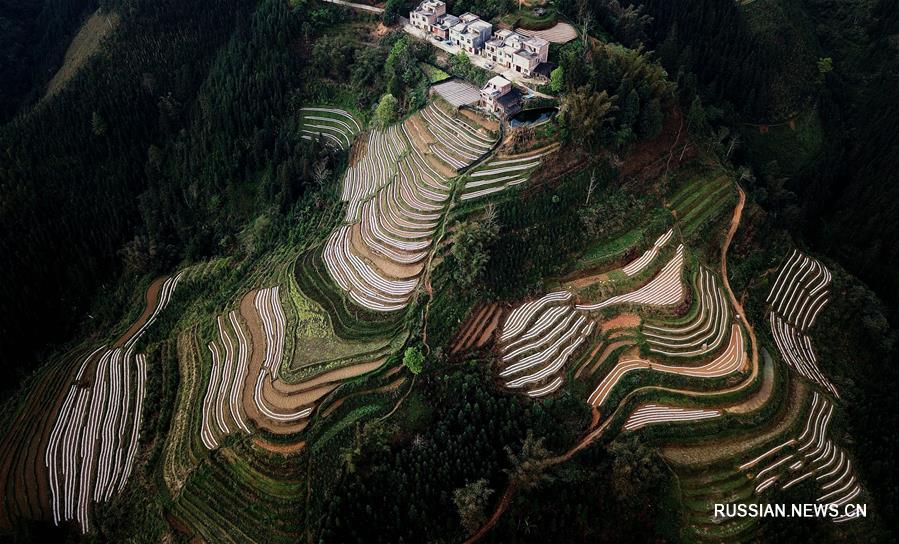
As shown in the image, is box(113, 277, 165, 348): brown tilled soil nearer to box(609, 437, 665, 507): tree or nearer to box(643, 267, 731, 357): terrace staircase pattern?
box(609, 437, 665, 507): tree

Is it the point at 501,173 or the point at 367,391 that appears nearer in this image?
the point at 367,391

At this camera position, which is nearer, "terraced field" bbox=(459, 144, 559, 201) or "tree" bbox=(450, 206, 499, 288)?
"tree" bbox=(450, 206, 499, 288)

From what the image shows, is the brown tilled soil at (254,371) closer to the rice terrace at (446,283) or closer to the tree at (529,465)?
the rice terrace at (446,283)

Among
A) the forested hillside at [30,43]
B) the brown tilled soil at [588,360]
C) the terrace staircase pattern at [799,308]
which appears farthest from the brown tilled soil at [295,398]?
the forested hillside at [30,43]

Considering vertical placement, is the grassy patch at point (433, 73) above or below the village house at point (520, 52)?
below

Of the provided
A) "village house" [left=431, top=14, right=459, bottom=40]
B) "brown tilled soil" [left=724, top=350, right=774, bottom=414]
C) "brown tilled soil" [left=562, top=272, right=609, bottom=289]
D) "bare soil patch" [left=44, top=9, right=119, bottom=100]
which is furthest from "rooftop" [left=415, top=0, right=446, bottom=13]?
"brown tilled soil" [left=724, top=350, right=774, bottom=414]

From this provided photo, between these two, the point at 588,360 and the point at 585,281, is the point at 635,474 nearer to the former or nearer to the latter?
the point at 588,360

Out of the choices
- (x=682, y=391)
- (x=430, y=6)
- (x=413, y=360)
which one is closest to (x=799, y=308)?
(x=682, y=391)
